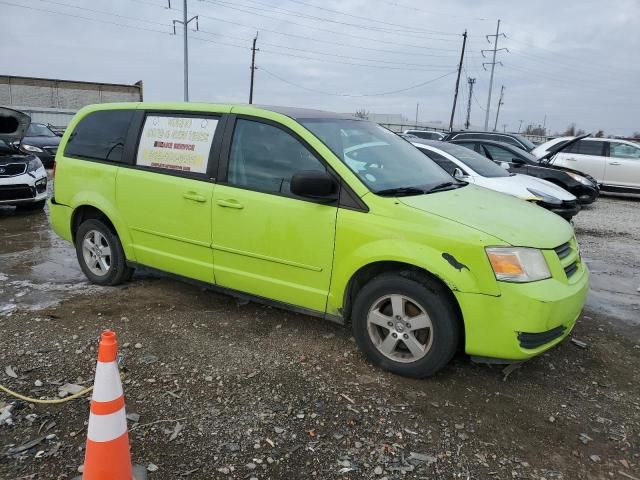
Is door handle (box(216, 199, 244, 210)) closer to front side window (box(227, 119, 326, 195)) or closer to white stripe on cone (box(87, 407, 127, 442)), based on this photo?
front side window (box(227, 119, 326, 195))

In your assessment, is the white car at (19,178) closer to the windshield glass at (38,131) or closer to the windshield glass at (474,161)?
the windshield glass at (474,161)

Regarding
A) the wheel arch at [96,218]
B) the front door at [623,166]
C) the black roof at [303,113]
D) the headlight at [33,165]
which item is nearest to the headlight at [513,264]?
the black roof at [303,113]

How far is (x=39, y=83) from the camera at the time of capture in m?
44.8

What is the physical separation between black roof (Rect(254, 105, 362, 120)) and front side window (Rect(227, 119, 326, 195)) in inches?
7.2

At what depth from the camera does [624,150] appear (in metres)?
14.2

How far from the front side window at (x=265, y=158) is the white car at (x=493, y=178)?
442 cm

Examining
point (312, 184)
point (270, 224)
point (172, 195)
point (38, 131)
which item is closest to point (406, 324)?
point (312, 184)

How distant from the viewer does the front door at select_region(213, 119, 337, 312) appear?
12.1 feet

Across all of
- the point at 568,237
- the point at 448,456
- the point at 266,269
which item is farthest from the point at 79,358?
the point at 568,237

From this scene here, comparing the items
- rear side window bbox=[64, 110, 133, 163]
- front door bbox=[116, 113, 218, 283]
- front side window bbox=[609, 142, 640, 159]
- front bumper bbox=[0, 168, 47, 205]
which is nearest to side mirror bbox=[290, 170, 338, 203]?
front door bbox=[116, 113, 218, 283]

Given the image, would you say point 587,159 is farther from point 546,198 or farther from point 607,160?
point 546,198

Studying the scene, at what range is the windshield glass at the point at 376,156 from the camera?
3.78m

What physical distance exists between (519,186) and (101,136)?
6101mm

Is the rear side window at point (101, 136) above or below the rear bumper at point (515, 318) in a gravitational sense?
above
